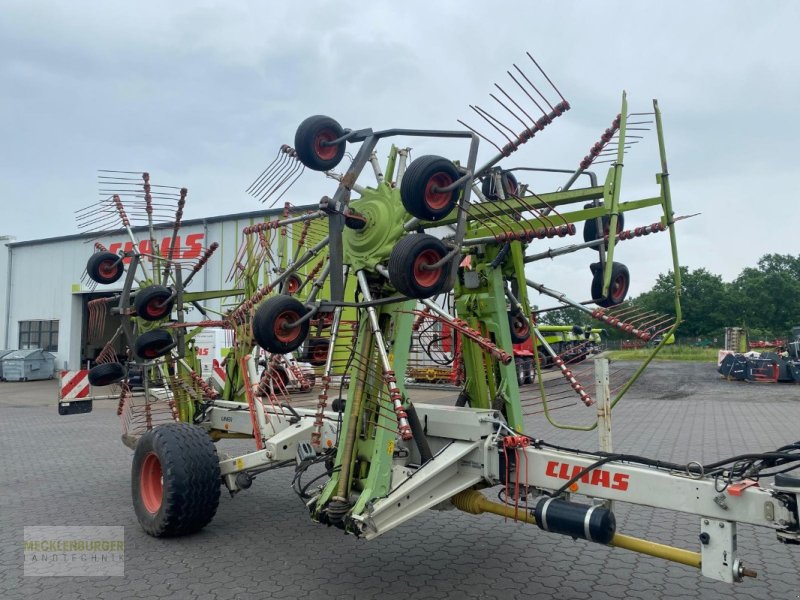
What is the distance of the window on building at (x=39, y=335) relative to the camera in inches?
1194

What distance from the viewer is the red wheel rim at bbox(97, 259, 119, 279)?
7.86 meters

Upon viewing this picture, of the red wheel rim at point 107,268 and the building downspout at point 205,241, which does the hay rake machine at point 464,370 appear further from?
the building downspout at point 205,241

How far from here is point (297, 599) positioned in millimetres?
4676

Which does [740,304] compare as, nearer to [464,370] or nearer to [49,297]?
[49,297]

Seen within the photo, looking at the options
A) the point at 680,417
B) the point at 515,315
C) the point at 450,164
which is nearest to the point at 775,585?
the point at 515,315

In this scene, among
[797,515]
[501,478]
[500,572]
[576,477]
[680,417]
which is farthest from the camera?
[680,417]

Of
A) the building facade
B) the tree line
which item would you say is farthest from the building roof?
the tree line

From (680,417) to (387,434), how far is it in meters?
12.0

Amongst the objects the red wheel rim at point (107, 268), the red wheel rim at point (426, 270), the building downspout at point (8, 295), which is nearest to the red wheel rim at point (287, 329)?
the red wheel rim at point (426, 270)

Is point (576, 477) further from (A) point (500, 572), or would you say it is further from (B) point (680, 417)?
(B) point (680, 417)

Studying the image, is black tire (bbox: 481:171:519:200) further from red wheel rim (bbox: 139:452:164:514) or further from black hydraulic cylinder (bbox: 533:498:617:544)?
red wheel rim (bbox: 139:452:164:514)

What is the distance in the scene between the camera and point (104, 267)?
7.90 m

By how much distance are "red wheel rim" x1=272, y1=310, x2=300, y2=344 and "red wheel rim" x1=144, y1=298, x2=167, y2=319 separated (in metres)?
3.30

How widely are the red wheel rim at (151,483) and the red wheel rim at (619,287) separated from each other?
4149 mm
